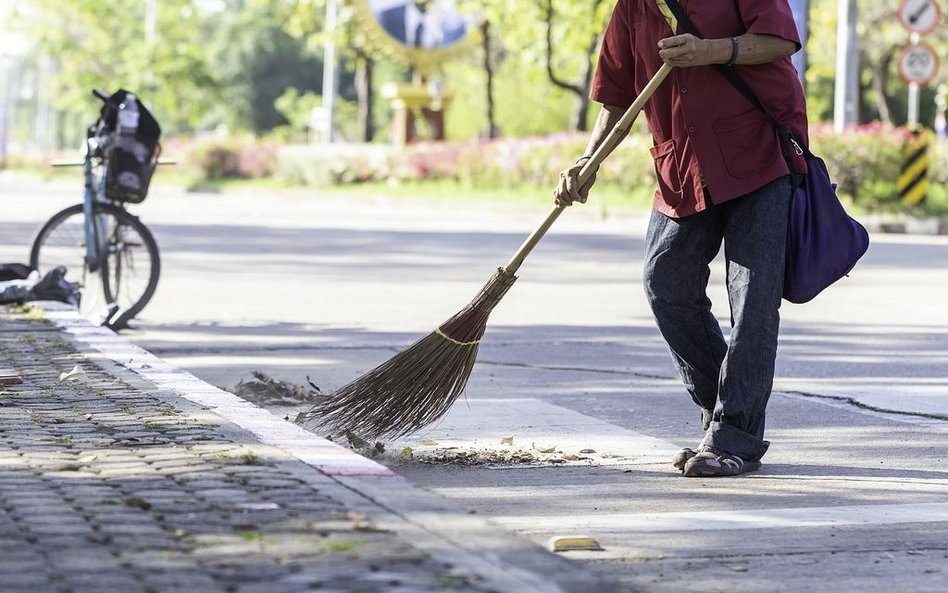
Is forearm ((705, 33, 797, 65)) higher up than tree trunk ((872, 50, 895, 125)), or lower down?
lower down

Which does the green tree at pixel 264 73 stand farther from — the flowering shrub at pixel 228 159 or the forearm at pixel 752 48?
the forearm at pixel 752 48

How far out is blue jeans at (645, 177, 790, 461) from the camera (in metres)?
5.15

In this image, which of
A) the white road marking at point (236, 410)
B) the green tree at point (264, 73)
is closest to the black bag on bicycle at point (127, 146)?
the white road marking at point (236, 410)

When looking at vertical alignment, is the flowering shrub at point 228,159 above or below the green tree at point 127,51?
below

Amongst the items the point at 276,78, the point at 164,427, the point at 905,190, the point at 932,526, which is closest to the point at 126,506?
the point at 164,427

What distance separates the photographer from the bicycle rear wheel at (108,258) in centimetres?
946

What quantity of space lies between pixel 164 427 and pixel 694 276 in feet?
5.52

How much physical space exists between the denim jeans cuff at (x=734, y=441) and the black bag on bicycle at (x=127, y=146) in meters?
4.92

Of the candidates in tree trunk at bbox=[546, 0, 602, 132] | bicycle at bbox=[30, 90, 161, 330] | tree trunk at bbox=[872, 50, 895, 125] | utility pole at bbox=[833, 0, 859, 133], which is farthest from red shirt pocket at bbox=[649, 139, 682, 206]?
tree trunk at bbox=[872, 50, 895, 125]

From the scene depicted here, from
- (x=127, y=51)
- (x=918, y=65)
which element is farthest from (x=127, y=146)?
(x=127, y=51)

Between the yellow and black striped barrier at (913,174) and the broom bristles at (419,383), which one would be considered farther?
the yellow and black striped barrier at (913,174)

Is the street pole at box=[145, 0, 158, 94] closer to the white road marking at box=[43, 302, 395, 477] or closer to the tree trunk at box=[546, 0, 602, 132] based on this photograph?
the tree trunk at box=[546, 0, 602, 132]

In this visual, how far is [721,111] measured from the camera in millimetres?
5156

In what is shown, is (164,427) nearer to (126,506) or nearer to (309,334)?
(126,506)
